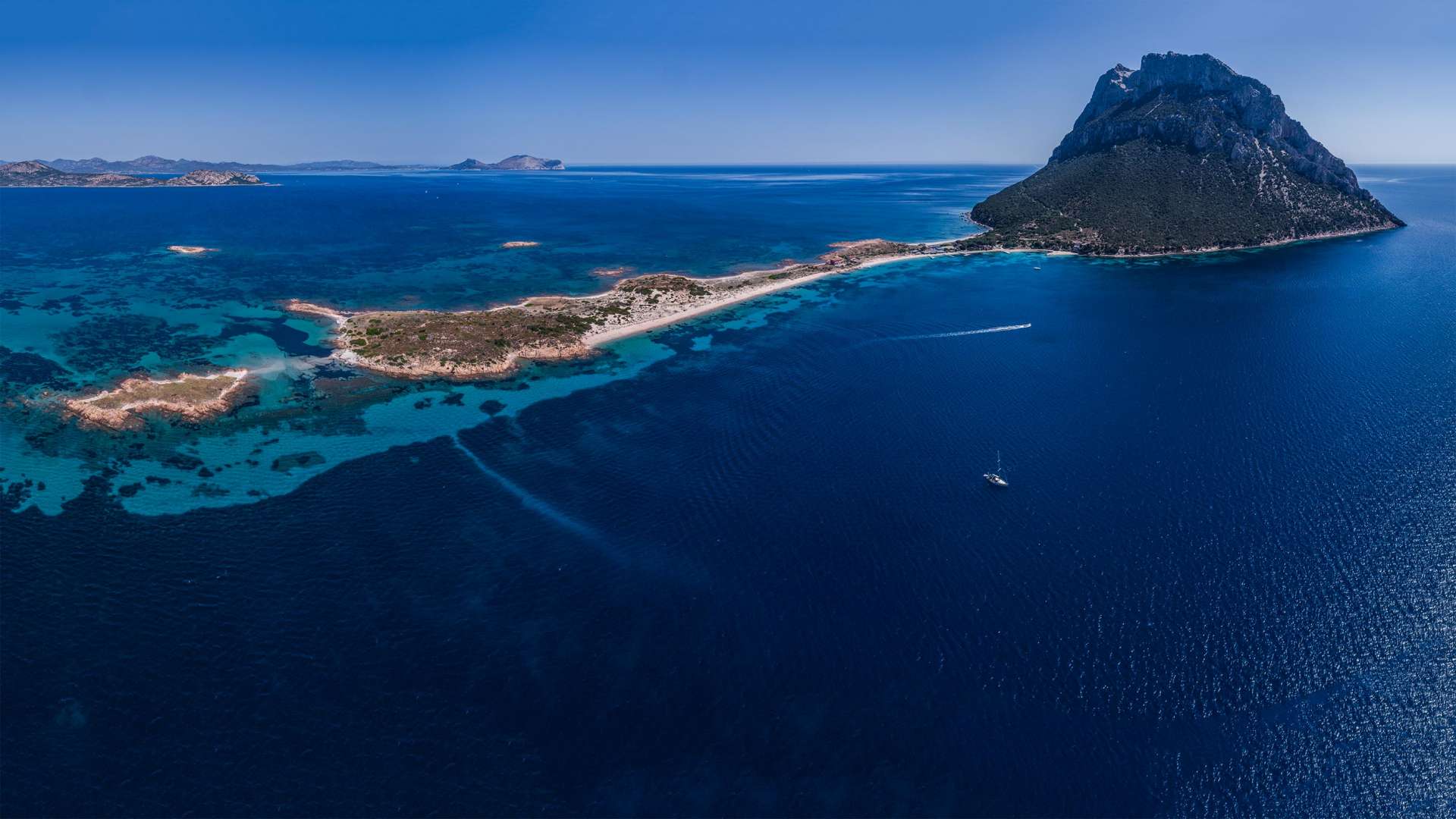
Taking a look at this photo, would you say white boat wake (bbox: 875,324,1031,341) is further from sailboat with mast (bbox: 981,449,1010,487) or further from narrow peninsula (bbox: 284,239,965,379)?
sailboat with mast (bbox: 981,449,1010,487)

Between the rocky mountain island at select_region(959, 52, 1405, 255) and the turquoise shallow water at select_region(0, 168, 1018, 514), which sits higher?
the rocky mountain island at select_region(959, 52, 1405, 255)

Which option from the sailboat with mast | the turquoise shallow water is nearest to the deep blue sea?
the turquoise shallow water

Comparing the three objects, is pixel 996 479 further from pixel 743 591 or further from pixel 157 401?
pixel 157 401

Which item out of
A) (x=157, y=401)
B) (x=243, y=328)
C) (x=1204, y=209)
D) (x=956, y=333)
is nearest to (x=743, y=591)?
(x=157, y=401)

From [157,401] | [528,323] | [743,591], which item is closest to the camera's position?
[743,591]

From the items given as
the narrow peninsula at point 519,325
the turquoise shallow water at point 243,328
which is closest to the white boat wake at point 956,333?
the narrow peninsula at point 519,325
